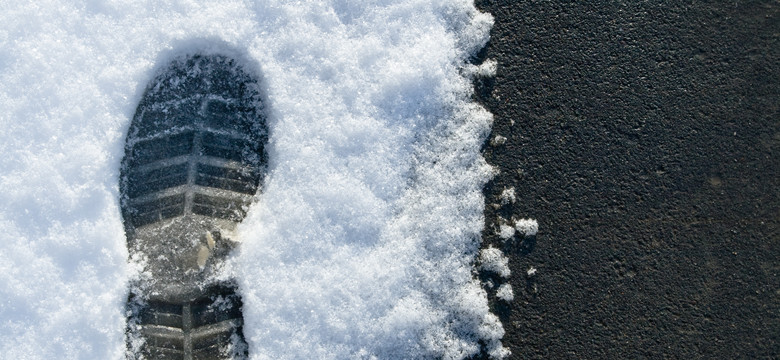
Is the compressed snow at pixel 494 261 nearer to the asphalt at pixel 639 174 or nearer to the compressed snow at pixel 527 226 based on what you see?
the asphalt at pixel 639 174

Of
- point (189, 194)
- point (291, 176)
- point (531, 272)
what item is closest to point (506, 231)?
point (531, 272)

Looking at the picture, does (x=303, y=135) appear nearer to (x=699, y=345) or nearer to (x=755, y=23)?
(x=699, y=345)

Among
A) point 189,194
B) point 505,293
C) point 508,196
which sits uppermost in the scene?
point 189,194

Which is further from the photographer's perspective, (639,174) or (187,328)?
(639,174)

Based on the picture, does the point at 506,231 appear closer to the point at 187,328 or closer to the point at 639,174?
the point at 639,174

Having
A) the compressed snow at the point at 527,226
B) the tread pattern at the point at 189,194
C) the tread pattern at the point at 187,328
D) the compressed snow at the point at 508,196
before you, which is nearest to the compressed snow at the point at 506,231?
the compressed snow at the point at 527,226

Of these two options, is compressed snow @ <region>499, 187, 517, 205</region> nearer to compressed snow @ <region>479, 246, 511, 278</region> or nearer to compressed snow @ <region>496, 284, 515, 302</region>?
compressed snow @ <region>479, 246, 511, 278</region>

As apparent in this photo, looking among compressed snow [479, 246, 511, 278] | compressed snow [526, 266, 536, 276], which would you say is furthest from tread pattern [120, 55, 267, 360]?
compressed snow [526, 266, 536, 276]

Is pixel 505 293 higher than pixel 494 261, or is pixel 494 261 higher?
pixel 494 261
